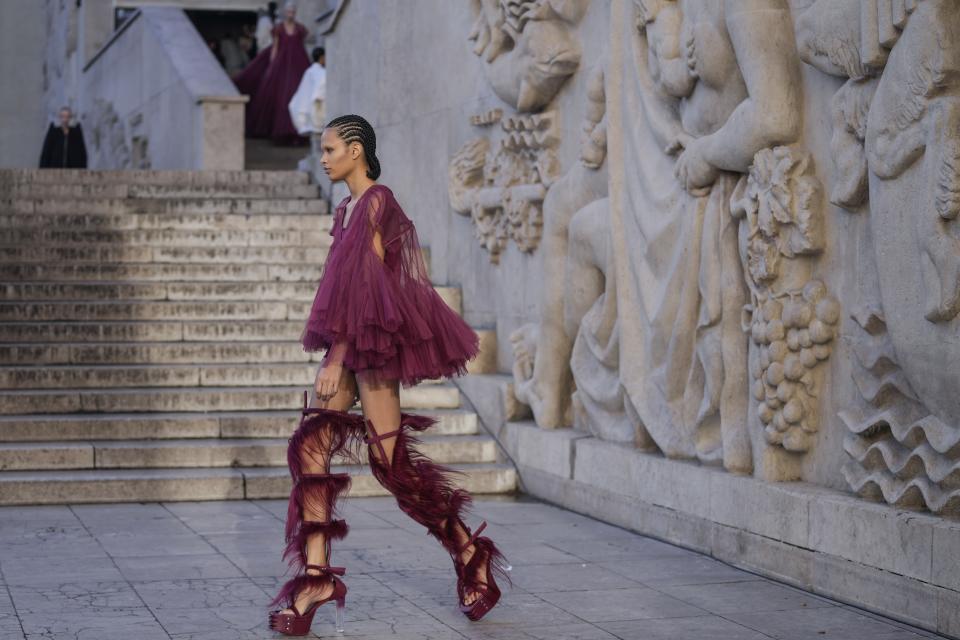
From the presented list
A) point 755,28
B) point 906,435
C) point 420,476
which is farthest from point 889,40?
point 420,476

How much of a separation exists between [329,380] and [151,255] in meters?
7.14

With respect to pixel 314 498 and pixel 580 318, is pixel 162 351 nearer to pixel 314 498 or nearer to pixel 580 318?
pixel 580 318

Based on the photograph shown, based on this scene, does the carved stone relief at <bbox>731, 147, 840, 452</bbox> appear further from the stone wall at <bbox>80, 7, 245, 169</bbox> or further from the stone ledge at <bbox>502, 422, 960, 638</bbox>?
the stone wall at <bbox>80, 7, 245, 169</bbox>

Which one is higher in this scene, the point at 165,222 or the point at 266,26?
the point at 266,26

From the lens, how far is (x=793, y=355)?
7.14m

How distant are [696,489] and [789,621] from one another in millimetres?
1609

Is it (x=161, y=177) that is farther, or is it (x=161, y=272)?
(x=161, y=177)

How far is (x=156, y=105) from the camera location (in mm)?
20578

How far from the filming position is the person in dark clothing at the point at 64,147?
2194 cm

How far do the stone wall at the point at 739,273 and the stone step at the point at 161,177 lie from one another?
4.77m

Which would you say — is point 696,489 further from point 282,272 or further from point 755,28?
point 282,272

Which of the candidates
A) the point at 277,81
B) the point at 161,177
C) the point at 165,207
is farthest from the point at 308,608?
the point at 277,81

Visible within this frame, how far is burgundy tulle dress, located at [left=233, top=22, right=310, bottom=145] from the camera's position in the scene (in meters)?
20.7

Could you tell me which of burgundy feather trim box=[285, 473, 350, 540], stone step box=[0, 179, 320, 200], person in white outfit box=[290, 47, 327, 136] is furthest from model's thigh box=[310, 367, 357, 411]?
person in white outfit box=[290, 47, 327, 136]
